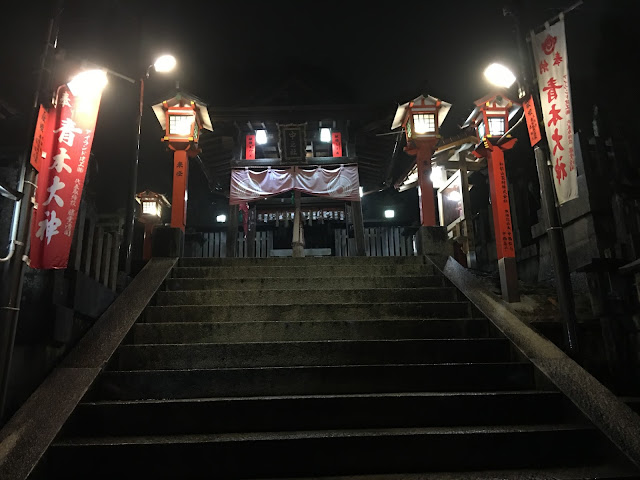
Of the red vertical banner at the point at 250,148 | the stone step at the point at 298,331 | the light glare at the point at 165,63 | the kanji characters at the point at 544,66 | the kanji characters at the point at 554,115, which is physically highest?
the light glare at the point at 165,63

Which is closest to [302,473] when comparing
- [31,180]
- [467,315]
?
[467,315]

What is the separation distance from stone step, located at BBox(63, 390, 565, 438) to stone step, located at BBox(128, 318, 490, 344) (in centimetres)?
148

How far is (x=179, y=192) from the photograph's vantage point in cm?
1066

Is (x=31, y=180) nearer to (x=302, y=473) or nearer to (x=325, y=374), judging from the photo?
(x=325, y=374)

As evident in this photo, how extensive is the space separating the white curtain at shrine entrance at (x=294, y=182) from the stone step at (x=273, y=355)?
367 inches

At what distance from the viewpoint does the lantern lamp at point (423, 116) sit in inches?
431

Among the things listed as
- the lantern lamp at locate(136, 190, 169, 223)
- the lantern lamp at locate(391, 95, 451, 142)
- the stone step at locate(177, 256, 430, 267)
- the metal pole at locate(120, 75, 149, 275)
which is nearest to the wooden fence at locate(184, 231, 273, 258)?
the lantern lamp at locate(136, 190, 169, 223)

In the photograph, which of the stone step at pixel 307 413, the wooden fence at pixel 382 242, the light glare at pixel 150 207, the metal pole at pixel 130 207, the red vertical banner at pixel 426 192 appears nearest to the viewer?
the stone step at pixel 307 413

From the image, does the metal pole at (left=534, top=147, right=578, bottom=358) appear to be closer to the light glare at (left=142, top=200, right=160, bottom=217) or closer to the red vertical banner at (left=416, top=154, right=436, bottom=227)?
the red vertical banner at (left=416, top=154, right=436, bottom=227)

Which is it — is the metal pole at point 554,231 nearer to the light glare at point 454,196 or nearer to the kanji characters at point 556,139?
the kanji characters at point 556,139

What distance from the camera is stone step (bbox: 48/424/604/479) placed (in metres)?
3.78

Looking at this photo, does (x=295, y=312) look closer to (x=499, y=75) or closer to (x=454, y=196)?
(x=499, y=75)

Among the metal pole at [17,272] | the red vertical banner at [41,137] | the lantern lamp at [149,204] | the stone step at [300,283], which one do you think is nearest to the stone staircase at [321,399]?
the stone step at [300,283]

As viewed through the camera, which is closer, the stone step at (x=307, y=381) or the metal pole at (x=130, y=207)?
the stone step at (x=307, y=381)
